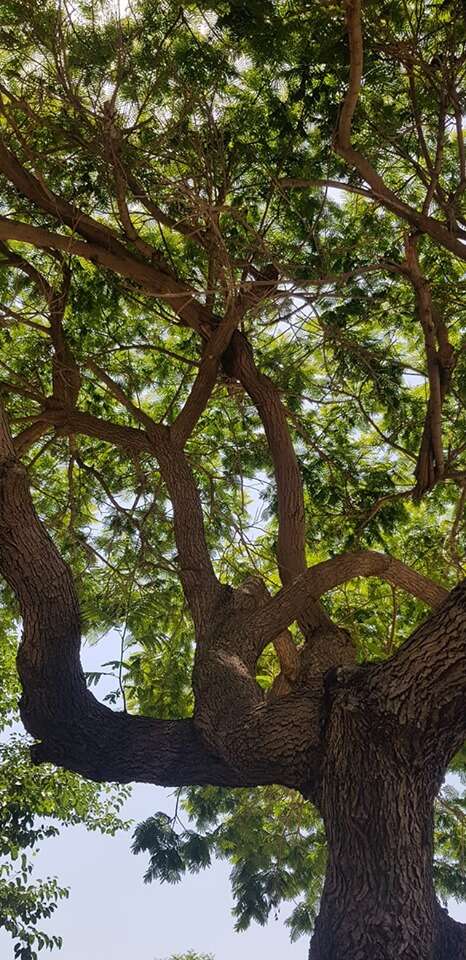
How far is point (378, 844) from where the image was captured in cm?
319

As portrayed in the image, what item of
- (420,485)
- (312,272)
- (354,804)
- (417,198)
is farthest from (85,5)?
(354,804)

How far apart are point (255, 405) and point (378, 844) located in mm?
2980

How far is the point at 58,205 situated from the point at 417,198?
233cm

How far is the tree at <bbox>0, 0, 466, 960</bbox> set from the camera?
A: 133 inches

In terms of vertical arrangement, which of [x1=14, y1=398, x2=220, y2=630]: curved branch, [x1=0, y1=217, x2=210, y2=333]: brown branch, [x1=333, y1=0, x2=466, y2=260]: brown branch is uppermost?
[x1=0, y1=217, x2=210, y2=333]: brown branch

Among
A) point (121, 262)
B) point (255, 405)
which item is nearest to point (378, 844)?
point (255, 405)

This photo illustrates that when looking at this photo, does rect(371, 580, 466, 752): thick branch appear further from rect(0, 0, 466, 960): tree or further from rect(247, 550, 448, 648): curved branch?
rect(247, 550, 448, 648): curved branch

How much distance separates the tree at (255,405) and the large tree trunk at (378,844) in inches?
0.4

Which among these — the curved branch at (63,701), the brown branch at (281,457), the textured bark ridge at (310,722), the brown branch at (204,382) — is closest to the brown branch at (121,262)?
the brown branch at (204,382)

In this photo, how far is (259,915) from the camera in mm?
6266

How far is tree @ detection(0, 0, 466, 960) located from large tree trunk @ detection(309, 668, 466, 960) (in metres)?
0.01

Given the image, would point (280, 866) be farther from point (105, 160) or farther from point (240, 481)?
point (105, 160)

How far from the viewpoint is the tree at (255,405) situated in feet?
11.1

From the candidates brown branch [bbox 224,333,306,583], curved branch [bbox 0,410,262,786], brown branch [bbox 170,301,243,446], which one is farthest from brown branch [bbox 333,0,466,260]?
curved branch [bbox 0,410,262,786]
